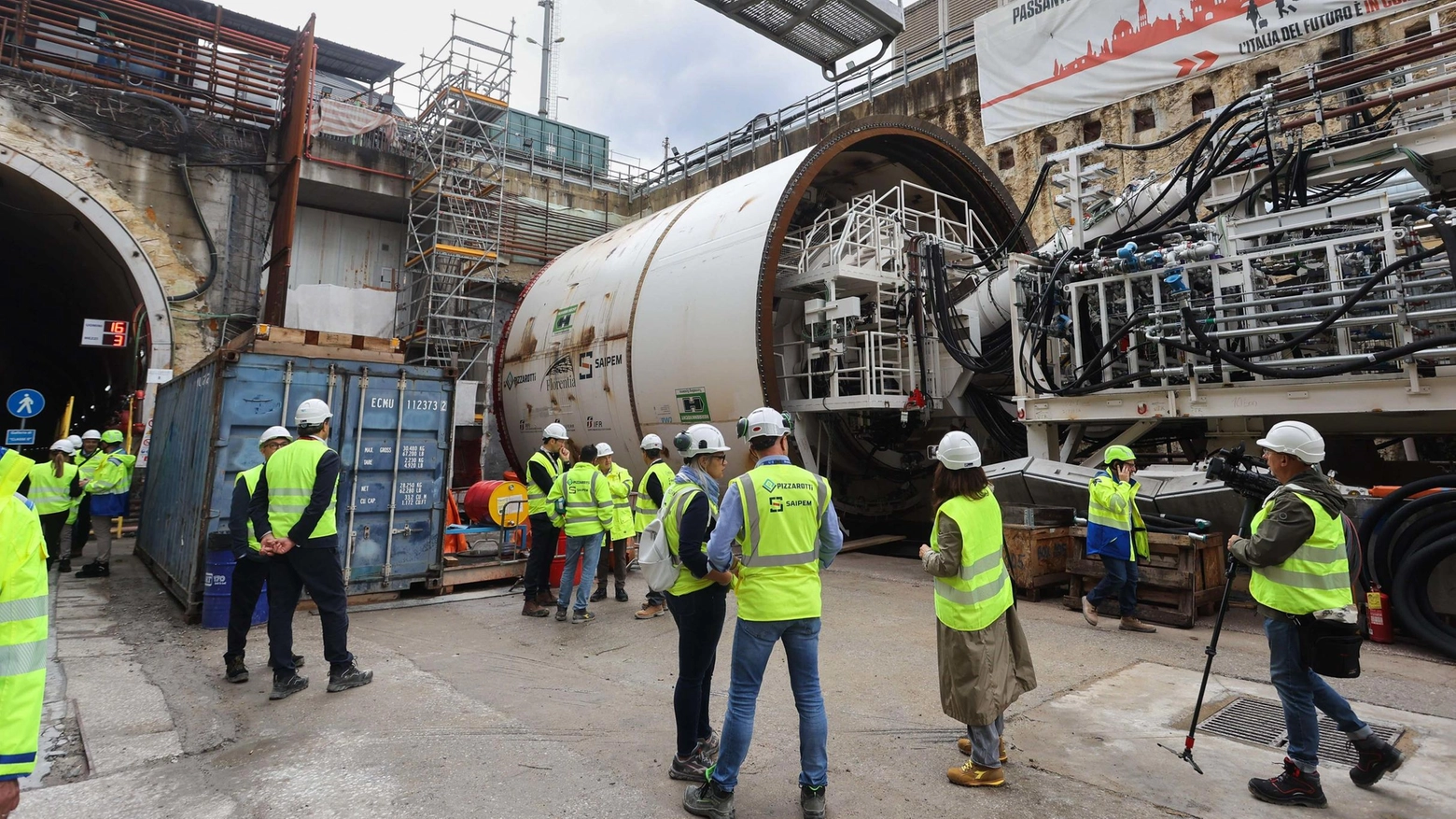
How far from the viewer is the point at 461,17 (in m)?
19.4

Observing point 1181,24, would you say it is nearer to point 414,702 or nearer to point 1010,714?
point 1010,714

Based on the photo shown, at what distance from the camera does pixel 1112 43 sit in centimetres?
1389

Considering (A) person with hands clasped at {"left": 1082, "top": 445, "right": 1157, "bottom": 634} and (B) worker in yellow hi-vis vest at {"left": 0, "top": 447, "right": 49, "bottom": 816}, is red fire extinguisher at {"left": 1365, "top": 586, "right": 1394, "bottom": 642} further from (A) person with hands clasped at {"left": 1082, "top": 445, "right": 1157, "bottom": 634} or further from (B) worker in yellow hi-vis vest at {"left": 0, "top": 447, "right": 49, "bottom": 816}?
(B) worker in yellow hi-vis vest at {"left": 0, "top": 447, "right": 49, "bottom": 816}

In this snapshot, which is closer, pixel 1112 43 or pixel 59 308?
pixel 1112 43

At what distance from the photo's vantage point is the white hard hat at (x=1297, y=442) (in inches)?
124

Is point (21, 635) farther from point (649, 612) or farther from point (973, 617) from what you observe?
point (649, 612)

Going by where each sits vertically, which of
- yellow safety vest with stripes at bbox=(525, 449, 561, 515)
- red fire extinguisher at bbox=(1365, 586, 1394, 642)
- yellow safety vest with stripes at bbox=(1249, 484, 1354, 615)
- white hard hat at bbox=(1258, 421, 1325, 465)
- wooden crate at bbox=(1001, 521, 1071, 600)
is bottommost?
red fire extinguisher at bbox=(1365, 586, 1394, 642)

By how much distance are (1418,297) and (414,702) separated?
7704 mm

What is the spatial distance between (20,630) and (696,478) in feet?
7.64

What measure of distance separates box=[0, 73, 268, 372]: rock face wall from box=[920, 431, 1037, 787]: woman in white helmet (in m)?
14.9

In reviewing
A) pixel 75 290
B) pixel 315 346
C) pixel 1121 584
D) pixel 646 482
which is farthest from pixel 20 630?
pixel 75 290

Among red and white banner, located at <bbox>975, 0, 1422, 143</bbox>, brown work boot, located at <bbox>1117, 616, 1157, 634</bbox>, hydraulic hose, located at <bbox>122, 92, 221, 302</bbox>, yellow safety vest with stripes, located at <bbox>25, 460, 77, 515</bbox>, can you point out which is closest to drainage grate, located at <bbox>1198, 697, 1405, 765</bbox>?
brown work boot, located at <bbox>1117, 616, 1157, 634</bbox>

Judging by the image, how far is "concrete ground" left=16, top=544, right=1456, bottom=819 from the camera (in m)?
2.98

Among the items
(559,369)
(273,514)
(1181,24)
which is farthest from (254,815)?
(1181,24)
